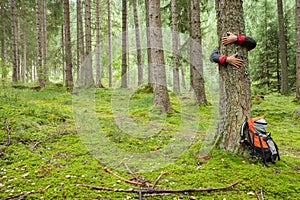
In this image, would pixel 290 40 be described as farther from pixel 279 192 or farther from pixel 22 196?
pixel 22 196

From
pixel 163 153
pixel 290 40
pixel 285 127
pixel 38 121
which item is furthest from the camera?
pixel 290 40

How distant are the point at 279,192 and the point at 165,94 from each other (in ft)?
17.7

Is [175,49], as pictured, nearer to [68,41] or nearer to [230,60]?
[68,41]

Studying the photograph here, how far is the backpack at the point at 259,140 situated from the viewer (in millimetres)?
3625

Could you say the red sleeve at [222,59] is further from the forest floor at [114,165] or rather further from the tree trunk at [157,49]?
the tree trunk at [157,49]

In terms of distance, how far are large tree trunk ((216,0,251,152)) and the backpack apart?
14cm

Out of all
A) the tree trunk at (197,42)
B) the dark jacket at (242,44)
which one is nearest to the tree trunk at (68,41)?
the tree trunk at (197,42)

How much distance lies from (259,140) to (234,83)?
0.92 metres

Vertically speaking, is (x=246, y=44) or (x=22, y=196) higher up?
(x=246, y=44)

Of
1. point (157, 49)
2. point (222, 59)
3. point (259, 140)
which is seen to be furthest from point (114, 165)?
point (157, 49)

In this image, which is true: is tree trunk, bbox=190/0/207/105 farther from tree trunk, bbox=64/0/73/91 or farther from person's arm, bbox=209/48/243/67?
tree trunk, bbox=64/0/73/91

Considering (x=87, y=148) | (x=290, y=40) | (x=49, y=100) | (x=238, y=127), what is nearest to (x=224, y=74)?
(x=238, y=127)

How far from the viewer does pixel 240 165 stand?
11.6 feet

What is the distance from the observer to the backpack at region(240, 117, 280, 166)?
11.9ft
